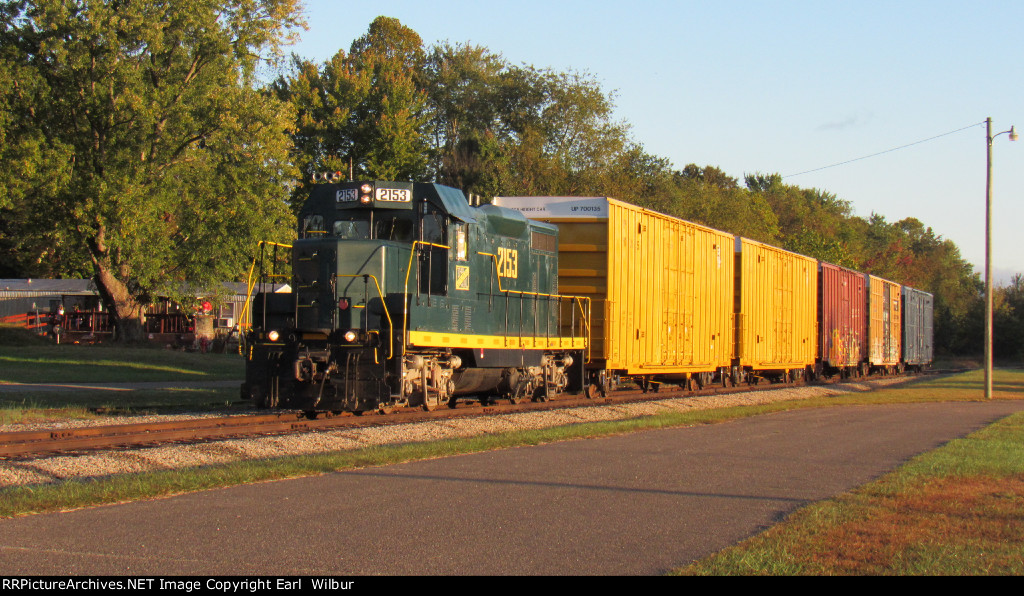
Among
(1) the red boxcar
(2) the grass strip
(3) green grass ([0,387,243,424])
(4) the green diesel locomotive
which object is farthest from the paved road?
(1) the red boxcar

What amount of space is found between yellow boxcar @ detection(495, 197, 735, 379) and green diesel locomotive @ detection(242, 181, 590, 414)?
271cm

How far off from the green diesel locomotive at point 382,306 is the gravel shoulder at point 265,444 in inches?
31.9

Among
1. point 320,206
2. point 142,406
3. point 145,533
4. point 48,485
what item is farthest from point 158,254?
point 145,533

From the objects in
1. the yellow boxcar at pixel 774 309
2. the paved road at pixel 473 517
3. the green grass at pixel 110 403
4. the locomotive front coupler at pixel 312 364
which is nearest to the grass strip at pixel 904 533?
the paved road at pixel 473 517

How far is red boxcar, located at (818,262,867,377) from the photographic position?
32562mm

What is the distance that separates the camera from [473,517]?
7641 mm

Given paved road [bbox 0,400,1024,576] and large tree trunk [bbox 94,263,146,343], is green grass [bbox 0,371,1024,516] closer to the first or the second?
paved road [bbox 0,400,1024,576]

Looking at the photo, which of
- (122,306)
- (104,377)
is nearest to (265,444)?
(104,377)

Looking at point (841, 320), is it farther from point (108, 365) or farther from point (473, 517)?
point (473, 517)

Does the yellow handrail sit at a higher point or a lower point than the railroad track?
higher

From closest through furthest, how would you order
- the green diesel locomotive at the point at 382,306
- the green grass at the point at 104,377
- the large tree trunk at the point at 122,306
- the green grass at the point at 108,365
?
1. the green diesel locomotive at the point at 382,306
2. the green grass at the point at 104,377
3. the green grass at the point at 108,365
4. the large tree trunk at the point at 122,306

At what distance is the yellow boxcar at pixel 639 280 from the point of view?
19.1 metres

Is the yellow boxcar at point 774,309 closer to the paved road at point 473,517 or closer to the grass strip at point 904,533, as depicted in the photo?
the paved road at point 473,517
